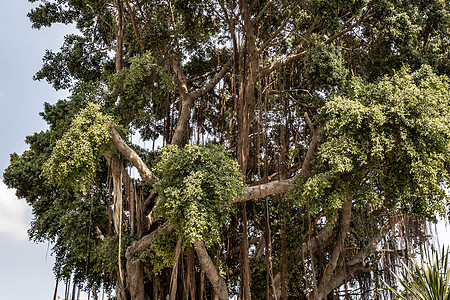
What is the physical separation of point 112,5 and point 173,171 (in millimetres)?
3925

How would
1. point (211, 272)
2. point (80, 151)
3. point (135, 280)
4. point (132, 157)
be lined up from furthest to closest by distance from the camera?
point (135, 280) → point (132, 157) → point (211, 272) → point (80, 151)

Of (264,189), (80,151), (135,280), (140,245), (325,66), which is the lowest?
(135,280)

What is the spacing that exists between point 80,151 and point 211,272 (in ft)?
7.44

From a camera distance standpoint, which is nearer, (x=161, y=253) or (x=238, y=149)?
(x=161, y=253)

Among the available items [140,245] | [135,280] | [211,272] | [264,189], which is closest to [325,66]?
[264,189]

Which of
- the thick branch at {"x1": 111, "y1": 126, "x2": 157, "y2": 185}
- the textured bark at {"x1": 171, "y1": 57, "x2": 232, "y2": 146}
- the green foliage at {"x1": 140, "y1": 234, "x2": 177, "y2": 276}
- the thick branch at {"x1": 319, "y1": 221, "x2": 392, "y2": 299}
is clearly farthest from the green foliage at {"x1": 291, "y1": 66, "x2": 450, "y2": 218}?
the textured bark at {"x1": 171, "y1": 57, "x2": 232, "y2": 146}

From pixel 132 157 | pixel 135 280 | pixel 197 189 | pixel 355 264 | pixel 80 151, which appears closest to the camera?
pixel 197 189

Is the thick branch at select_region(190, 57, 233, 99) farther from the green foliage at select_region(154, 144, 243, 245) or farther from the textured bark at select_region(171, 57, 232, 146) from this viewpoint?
the green foliage at select_region(154, 144, 243, 245)

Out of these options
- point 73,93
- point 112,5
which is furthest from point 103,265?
point 112,5

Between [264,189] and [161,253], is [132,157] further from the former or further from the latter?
[264,189]

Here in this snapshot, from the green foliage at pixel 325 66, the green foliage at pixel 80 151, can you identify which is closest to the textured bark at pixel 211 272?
the green foliage at pixel 80 151

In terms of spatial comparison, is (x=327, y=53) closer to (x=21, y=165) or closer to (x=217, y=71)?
(x=217, y=71)

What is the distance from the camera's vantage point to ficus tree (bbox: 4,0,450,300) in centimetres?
541

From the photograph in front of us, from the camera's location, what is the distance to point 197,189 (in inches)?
209
